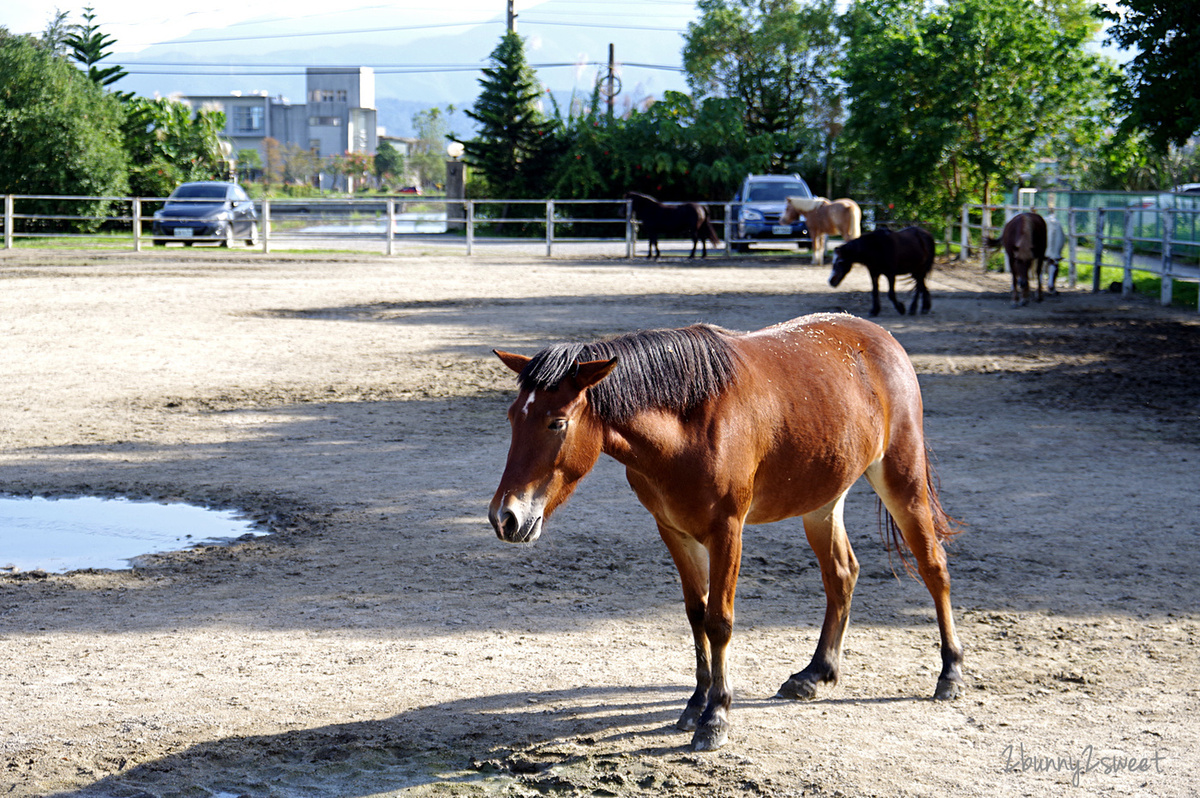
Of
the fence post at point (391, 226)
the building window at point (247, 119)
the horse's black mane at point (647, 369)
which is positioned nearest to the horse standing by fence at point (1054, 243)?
the fence post at point (391, 226)

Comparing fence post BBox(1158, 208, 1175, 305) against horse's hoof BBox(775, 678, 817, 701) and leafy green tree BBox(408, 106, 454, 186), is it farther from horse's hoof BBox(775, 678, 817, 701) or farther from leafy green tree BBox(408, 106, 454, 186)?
leafy green tree BBox(408, 106, 454, 186)

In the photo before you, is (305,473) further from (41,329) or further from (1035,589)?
(41,329)

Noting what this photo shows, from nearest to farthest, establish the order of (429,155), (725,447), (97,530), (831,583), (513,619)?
(725,447) → (831,583) → (513,619) → (97,530) → (429,155)

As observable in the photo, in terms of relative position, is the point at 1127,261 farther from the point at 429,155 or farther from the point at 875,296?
the point at 429,155

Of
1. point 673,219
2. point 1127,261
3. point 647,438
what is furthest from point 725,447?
point 673,219

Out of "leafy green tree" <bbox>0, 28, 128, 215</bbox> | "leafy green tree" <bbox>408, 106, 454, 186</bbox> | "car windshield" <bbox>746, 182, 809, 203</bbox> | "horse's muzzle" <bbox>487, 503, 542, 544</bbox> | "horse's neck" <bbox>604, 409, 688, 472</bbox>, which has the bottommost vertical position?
"horse's muzzle" <bbox>487, 503, 542, 544</bbox>

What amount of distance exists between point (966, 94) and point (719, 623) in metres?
23.0

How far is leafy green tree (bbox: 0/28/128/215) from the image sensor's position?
30188 mm

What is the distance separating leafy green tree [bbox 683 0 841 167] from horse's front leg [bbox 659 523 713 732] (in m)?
36.9

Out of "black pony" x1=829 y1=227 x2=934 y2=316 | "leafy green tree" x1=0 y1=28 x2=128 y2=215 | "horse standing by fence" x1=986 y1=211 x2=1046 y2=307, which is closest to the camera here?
"black pony" x1=829 y1=227 x2=934 y2=316

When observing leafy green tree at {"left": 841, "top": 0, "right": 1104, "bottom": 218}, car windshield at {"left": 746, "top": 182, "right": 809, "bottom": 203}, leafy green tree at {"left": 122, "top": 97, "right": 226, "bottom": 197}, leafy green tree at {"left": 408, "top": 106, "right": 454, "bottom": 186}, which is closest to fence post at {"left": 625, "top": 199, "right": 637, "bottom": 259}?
car windshield at {"left": 746, "top": 182, "right": 809, "bottom": 203}

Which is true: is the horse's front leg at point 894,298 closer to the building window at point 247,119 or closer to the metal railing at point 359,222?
the metal railing at point 359,222

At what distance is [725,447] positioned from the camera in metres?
3.43

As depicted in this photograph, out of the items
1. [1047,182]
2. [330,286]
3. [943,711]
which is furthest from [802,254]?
[943,711]
